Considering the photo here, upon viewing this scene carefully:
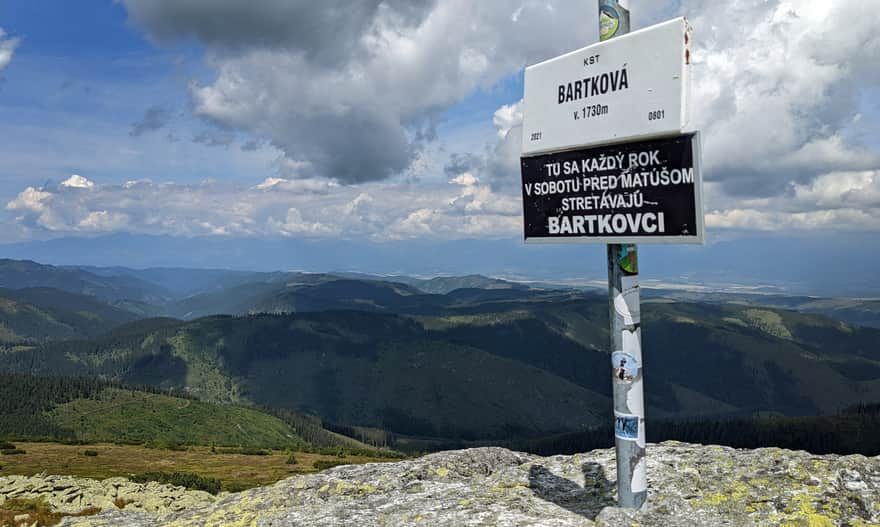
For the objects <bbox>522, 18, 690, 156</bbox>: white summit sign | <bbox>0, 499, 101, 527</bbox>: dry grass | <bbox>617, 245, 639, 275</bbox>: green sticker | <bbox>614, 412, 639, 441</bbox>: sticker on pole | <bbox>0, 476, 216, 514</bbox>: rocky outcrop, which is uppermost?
<bbox>522, 18, 690, 156</bbox>: white summit sign

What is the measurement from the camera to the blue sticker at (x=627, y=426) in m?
12.3

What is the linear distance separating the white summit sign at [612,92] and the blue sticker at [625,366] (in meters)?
5.09

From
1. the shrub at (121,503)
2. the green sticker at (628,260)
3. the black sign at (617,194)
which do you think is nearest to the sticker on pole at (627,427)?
the green sticker at (628,260)

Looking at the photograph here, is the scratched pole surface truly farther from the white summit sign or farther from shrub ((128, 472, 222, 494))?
shrub ((128, 472, 222, 494))

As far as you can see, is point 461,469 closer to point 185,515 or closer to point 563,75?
point 185,515

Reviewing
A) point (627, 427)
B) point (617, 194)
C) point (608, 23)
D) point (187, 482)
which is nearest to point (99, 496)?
point (627, 427)

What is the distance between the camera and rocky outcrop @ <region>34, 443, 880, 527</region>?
11.8 meters

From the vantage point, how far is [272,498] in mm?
16750

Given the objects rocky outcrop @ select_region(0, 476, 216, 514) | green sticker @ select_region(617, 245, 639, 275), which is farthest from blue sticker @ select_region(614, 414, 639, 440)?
rocky outcrop @ select_region(0, 476, 216, 514)

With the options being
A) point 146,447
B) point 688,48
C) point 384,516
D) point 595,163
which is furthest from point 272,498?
point 146,447

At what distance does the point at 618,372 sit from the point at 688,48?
7.48 metres

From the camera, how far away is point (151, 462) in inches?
6122

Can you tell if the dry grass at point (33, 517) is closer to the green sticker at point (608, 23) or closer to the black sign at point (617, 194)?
the black sign at point (617, 194)

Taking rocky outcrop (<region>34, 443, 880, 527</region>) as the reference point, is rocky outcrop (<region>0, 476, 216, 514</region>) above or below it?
below
